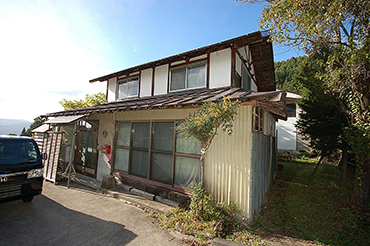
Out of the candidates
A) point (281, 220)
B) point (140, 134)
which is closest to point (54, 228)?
point (140, 134)

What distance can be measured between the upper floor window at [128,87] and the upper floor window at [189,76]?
230 cm

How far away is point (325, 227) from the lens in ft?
15.4

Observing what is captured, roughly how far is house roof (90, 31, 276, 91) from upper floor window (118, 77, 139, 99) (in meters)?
0.38

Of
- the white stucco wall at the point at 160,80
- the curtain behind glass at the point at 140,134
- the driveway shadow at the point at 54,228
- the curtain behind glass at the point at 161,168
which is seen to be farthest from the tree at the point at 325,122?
the driveway shadow at the point at 54,228

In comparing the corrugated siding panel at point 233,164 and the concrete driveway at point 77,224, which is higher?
the corrugated siding panel at point 233,164

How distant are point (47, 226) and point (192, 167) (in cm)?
364

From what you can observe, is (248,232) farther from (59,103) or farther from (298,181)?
(59,103)

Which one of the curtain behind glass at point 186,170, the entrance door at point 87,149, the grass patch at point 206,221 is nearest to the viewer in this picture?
the grass patch at point 206,221

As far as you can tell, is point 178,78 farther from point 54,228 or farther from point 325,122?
point 325,122

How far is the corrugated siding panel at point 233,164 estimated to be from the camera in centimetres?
407

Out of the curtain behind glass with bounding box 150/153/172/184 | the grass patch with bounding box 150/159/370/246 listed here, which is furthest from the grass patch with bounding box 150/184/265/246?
the curtain behind glass with bounding box 150/153/172/184

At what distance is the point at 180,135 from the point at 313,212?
504 centimetres

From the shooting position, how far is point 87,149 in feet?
27.2

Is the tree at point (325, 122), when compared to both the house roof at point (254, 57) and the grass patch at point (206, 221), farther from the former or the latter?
the grass patch at point (206, 221)
